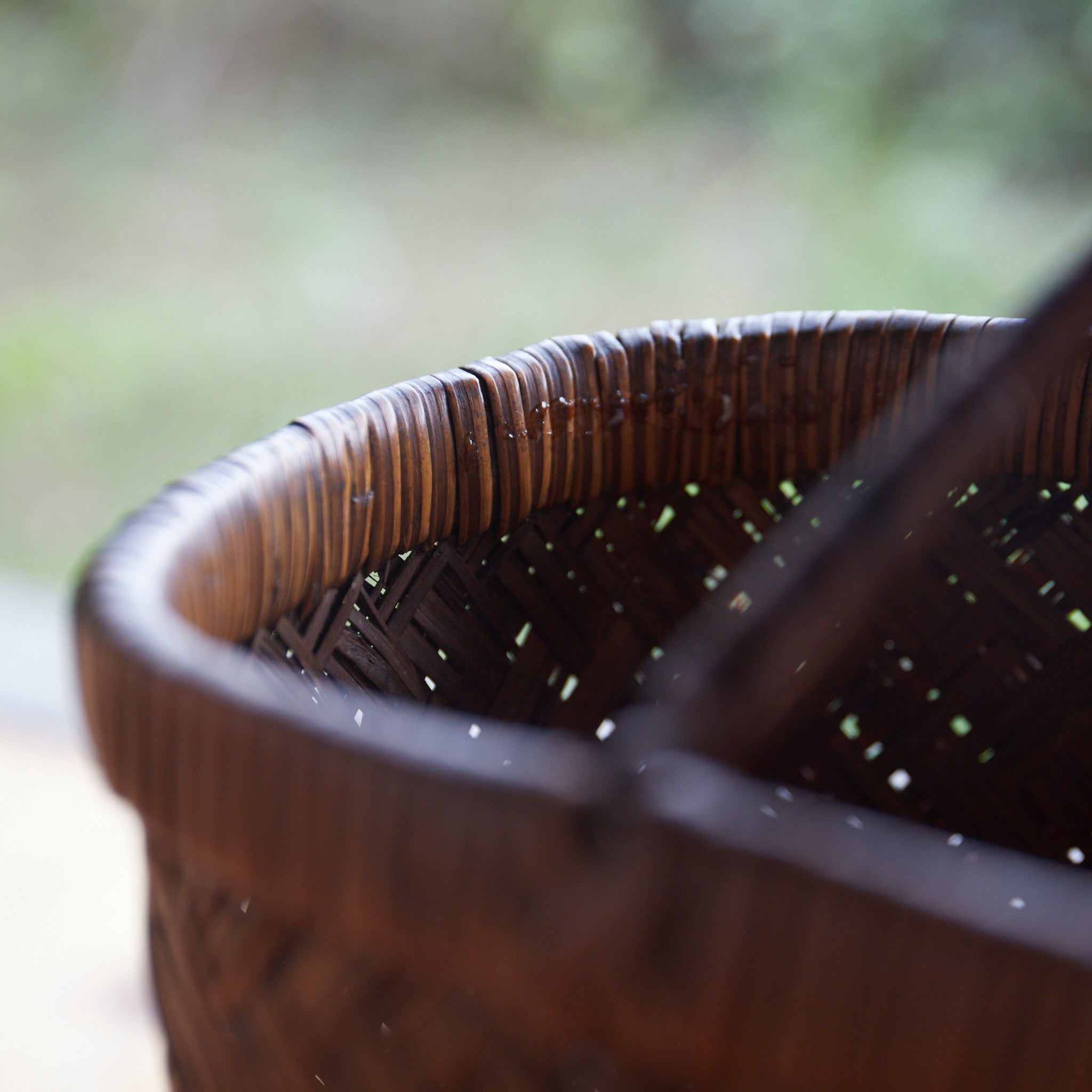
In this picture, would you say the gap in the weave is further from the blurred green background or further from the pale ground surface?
the blurred green background

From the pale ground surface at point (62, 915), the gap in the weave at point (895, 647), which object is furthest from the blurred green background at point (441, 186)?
the gap in the weave at point (895, 647)

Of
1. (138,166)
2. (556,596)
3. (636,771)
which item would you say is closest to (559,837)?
(636,771)

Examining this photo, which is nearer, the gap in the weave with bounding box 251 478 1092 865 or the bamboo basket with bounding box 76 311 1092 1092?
the bamboo basket with bounding box 76 311 1092 1092

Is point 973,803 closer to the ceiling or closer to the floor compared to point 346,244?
closer to the ceiling

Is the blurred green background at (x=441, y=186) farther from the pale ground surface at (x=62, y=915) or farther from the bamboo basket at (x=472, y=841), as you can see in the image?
the bamboo basket at (x=472, y=841)

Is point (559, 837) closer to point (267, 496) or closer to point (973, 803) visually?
point (267, 496)

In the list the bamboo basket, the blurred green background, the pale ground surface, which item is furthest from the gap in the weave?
the blurred green background
